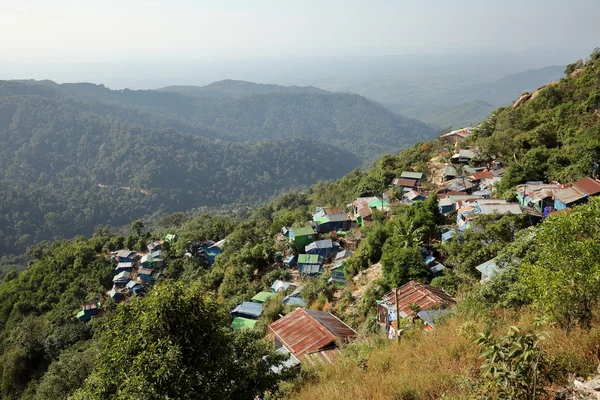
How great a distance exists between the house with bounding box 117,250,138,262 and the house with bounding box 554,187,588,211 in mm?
29426

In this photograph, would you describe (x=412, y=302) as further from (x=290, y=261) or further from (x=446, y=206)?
(x=446, y=206)

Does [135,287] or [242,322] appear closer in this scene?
[242,322]

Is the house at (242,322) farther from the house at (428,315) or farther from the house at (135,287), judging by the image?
the house at (135,287)

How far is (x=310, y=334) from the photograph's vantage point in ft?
34.3

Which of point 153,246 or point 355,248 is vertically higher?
point 355,248

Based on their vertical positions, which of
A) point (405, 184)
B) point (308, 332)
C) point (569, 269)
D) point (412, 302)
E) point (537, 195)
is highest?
point (569, 269)

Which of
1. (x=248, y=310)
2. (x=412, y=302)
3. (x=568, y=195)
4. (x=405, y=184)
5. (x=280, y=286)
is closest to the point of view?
(x=412, y=302)

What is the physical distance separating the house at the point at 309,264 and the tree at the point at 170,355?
14.4 meters

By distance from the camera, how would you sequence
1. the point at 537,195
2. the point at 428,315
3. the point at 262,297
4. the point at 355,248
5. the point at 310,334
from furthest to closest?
the point at 355,248
the point at 537,195
the point at 262,297
the point at 310,334
the point at 428,315

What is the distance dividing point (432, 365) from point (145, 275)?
27.5m

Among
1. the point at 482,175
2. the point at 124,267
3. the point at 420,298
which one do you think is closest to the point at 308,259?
the point at 420,298

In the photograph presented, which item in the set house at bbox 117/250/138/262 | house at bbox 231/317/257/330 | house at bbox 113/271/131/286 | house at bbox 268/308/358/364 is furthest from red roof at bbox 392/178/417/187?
house at bbox 117/250/138/262

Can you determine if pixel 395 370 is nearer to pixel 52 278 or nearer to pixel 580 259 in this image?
pixel 580 259

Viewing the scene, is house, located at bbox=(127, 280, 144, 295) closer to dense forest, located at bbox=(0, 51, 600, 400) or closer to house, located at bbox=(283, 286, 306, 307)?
dense forest, located at bbox=(0, 51, 600, 400)
